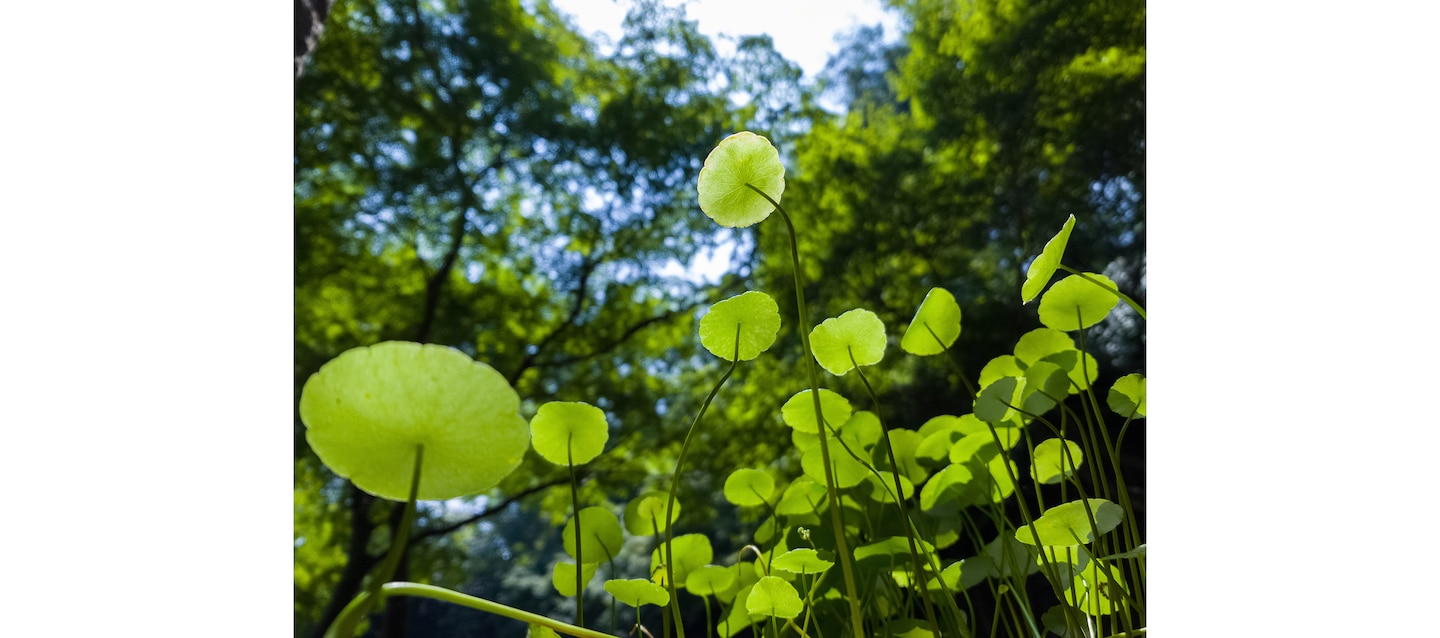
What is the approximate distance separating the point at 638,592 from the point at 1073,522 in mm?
124

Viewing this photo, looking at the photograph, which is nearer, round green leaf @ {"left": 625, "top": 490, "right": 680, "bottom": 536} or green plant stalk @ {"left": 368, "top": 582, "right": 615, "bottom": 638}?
green plant stalk @ {"left": 368, "top": 582, "right": 615, "bottom": 638}

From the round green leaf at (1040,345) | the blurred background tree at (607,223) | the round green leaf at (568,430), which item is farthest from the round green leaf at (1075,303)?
the blurred background tree at (607,223)

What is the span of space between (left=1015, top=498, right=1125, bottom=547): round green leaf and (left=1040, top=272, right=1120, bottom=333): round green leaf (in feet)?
0.18

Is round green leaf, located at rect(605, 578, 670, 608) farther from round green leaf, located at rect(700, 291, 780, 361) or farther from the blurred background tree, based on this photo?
the blurred background tree

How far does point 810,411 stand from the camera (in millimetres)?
240

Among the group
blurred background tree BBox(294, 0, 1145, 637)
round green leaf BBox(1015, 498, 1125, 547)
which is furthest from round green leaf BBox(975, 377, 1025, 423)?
blurred background tree BBox(294, 0, 1145, 637)

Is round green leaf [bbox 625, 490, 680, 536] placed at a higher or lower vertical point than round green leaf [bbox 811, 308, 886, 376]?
lower

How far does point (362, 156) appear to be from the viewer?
199 centimetres

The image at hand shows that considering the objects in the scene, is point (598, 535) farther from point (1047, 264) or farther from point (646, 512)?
point (1047, 264)

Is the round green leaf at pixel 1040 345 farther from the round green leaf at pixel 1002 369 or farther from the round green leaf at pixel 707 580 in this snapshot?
the round green leaf at pixel 707 580

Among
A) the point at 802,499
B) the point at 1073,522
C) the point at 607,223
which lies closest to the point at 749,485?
the point at 802,499

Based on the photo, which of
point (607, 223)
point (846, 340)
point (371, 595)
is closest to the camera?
point (371, 595)

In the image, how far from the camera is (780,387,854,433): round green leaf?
0.77 feet

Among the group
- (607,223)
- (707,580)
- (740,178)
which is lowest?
(707,580)
